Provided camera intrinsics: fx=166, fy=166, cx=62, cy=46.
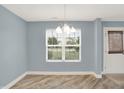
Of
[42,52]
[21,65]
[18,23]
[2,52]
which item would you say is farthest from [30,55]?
[2,52]

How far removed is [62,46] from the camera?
716 cm

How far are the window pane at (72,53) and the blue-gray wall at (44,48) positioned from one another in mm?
230

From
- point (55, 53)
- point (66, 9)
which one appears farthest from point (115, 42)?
point (66, 9)

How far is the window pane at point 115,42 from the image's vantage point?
702 centimetres

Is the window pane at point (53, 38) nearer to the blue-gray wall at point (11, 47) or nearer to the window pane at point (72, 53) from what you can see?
the window pane at point (72, 53)

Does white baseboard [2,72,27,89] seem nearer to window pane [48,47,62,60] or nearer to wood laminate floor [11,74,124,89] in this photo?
wood laminate floor [11,74,124,89]

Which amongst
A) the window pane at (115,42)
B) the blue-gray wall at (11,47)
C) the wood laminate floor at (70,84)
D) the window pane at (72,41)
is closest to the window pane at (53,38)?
the window pane at (72,41)

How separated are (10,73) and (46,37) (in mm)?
2678

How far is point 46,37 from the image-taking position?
7.13 metres

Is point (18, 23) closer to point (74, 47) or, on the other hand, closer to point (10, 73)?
point (10, 73)

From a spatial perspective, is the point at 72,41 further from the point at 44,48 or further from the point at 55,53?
the point at 44,48

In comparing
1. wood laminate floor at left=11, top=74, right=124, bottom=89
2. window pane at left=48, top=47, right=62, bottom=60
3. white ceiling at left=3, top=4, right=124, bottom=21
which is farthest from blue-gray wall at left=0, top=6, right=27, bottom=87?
window pane at left=48, top=47, right=62, bottom=60

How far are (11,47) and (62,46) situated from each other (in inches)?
105

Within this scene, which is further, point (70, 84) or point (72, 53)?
point (72, 53)
